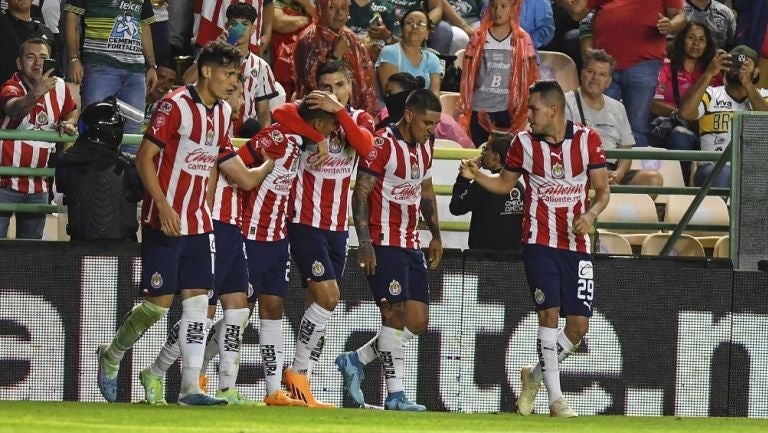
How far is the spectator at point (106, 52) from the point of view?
42.5ft

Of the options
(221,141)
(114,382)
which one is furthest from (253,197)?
(114,382)

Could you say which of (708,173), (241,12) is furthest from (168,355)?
(708,173)

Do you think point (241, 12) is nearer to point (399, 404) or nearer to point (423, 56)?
point (423, 56)

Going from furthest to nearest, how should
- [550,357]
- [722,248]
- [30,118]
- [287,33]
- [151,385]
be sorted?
1. [287,33]
2. [722,248]
3. [30,118]
4. [550,357]
5. [151,385]

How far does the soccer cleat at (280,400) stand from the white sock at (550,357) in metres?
1.64

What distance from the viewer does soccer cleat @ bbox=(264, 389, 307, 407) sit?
35.3ft

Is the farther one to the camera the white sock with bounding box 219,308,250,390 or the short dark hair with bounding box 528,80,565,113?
the short dark hair with bounding box 528,80,565,113

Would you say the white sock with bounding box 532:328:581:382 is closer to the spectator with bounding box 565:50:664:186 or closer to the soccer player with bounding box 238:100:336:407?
the soccer player with bounding box 238:100:336:407

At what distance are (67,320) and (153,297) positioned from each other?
6.03ft

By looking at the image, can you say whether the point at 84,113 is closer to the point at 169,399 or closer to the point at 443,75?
the point at 169,399

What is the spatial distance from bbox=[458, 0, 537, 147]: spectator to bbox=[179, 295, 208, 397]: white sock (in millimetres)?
4497

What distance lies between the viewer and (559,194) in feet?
35.2

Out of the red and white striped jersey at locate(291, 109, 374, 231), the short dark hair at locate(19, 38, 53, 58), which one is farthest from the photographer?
the short dark hair at locate(19, 38, 53, 58)

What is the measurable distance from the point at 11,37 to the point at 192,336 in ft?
14.7
